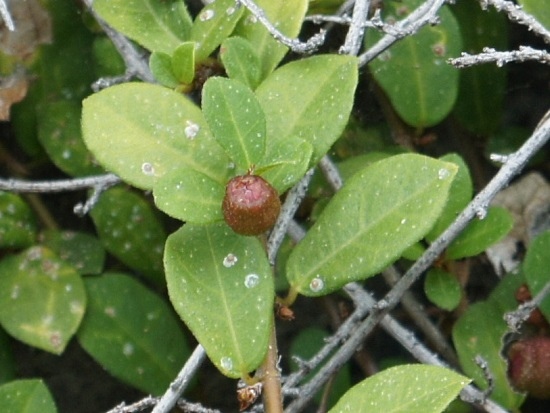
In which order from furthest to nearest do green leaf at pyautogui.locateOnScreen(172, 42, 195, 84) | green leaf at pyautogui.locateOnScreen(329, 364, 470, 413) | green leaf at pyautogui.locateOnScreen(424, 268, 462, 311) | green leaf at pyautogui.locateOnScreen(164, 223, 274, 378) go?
green leaf at pyautogui.locateOnScreen(424, 268, 462, 311), green leaf at pyautogui.locateOnScreen(172, 42, 195, 84), green leaf at pyautogui.locateOnScreen(164, 223, 274, 378), green leaf at pyautogui.locateOnScreen(329, 364, 470, 413)

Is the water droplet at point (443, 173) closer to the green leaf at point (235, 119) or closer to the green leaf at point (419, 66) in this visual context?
the green leaf at point (235, 119)

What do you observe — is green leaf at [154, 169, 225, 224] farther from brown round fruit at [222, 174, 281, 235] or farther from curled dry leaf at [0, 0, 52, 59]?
curled dry leaf at [0, 0, 52, 59]

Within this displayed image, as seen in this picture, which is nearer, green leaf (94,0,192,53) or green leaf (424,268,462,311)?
green leaf (94,0,192,53)

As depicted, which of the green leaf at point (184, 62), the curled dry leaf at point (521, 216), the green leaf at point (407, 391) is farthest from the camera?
the curled dry leaf at point (521, 216)

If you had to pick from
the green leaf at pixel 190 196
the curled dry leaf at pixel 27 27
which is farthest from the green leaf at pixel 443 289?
the curled dry leaf at pixel 27 27

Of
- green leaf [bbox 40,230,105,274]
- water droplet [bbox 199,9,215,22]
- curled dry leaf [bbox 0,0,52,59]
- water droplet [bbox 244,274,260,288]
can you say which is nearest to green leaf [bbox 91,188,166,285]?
green leaf [bbox 40,230,105,274]

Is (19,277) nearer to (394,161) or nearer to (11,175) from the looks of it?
(11,175)
